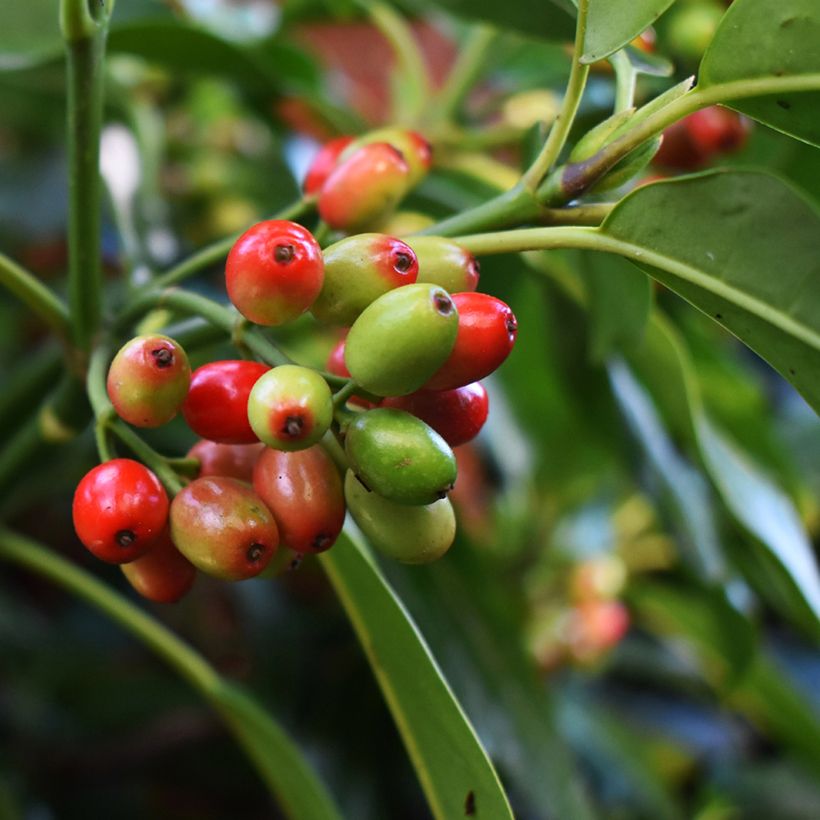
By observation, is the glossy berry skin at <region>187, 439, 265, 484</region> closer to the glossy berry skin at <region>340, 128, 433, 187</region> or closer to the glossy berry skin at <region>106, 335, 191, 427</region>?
the glossy berry skin at <region>106, 335, 191, 427</region>

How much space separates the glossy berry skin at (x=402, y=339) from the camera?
1.10ft

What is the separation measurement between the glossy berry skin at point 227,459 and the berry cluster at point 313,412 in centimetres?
2

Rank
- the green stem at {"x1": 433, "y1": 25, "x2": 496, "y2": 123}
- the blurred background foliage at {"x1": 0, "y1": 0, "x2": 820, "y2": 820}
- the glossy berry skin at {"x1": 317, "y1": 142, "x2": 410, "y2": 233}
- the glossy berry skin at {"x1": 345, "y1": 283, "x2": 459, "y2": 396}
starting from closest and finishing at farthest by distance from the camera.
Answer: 1. the glossy berry skin at {"x1": 345, "y1": 283, "x2": 459, "y2": 396}
2. the glossy berry skin at {"x1": 317, "y1": 142, "x2": 410, "y2": 233}
3. the blurred background foliage at {"x1": 0, "y1": 0, "x2": 820, "y2": 820}
4. the green stem at {"x1": 433, "y1": 25, "x2": 496, "y2": 123}

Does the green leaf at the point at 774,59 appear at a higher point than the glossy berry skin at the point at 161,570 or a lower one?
higher

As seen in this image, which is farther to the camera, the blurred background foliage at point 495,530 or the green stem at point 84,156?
the blurred background foliage at point 495,530

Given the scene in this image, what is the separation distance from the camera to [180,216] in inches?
46.7

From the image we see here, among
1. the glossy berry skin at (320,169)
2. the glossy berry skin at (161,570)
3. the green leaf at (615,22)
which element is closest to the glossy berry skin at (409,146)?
the glossy berry skin at (320,169)

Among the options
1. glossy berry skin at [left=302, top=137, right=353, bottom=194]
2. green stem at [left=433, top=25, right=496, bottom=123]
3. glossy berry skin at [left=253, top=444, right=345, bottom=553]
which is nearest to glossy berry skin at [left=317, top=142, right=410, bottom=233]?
glossy berry skin at [left=302, top=137, right=353, bottom=194]

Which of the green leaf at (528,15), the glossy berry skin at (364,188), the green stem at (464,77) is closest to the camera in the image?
the glossy berry skin at (364,188)

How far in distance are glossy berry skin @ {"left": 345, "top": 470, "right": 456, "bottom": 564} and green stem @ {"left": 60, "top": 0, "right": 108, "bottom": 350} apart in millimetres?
186

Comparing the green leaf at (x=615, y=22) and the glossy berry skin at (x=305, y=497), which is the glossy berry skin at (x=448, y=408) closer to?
the glossy berry skin at (x=305, y=497)

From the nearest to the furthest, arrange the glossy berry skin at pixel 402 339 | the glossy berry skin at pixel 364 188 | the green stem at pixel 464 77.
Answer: the glossy berry skin at pixel 402 339 < the glossy berry skin at pixel 364 188 < the green stem at pixel 464 77

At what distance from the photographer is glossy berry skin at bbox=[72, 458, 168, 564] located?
0.36 meters

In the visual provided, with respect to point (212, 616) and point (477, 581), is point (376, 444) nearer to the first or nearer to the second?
point (477, 581)
